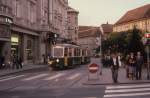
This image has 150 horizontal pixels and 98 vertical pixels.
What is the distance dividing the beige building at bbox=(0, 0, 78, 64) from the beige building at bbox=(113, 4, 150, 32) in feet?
192

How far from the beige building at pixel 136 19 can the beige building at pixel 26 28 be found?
58.6m

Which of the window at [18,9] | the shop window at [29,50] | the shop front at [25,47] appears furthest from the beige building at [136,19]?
the window at [18,9]

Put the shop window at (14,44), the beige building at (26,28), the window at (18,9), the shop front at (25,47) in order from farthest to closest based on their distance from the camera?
1. the window at (18,9)
2. the shop front at (25,47)
3. the shop window at (14,44)
4. the beige building at (26,28)

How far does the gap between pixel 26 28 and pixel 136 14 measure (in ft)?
310

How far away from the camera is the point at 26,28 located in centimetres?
5575

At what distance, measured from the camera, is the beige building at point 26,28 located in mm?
45812

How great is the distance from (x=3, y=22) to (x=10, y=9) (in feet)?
15.2

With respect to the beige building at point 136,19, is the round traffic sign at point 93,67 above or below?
below

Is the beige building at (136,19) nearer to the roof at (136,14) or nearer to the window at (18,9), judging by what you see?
the roof at (136,14)

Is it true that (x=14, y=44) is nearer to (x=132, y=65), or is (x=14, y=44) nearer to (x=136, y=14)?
(x=132, y=65)

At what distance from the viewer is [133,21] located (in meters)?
144

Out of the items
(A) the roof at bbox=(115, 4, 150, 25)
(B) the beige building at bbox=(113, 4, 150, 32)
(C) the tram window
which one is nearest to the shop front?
(C) the tram window

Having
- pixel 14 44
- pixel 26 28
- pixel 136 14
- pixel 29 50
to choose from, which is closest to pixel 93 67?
pixel 14 44

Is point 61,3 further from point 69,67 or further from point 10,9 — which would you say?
point 69,67
